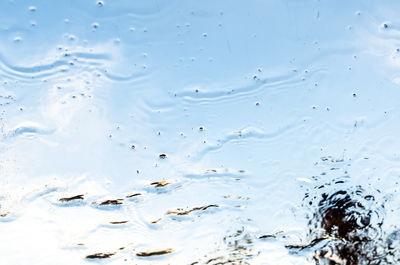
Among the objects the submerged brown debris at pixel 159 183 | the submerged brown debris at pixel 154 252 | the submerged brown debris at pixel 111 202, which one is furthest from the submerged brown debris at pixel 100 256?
the submerged brown debris at pixel 159 183

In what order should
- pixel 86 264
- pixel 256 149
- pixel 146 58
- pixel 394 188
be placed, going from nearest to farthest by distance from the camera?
pixel 86 264 < pixel 394 188 < pixel 256 149 < pixel 146 58

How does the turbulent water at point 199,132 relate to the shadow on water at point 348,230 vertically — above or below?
above

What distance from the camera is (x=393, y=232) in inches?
89.5

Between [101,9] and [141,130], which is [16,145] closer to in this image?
[141,130]

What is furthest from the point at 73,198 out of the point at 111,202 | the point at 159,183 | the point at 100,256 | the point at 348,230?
the point at 348,230

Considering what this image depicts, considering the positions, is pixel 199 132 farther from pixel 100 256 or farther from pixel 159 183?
pixel 100 256

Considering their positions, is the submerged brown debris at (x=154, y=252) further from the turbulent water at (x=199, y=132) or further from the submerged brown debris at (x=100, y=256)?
the submerged brown debris at (x=100, y=256)

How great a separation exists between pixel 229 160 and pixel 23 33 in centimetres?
168

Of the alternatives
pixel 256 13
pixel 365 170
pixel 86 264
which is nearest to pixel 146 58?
pixel 256 13

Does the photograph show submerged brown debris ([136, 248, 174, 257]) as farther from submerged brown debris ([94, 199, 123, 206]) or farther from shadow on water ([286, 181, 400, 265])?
shadow on water ([286, 181, 400, 265])

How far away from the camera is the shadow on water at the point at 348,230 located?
2215 millimetres

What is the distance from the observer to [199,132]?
8.66 feet

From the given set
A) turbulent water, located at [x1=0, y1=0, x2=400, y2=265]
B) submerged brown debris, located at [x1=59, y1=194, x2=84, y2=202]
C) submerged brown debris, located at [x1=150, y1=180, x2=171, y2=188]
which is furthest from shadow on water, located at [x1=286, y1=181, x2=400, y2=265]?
submerged brown debris, located at [x1=59, y1=194, x2=84, y2=202]

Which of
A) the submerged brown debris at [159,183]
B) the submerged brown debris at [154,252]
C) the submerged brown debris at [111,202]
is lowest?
the submerged brown debris at [154,252]
